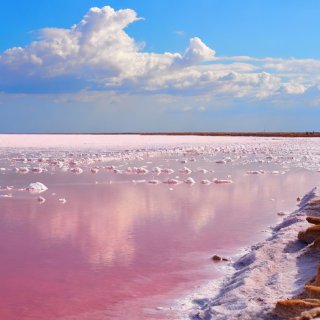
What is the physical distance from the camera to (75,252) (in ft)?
20.4

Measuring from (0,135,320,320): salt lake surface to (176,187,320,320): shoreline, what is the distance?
0.55 feet

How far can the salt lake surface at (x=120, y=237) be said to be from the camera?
4.70 metres

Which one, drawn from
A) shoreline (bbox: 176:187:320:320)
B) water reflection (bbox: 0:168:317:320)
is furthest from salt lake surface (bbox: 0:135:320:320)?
shoreline (bbox: 176:187:320:320)

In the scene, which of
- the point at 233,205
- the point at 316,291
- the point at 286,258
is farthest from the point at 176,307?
the point at 233,205

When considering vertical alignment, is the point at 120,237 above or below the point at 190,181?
below

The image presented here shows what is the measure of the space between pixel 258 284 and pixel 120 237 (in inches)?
99.7

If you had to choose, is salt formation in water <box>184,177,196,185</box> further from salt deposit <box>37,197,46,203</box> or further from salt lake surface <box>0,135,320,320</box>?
salt deposit <box>37,197,46,203</box>

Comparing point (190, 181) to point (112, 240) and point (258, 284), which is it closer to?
point (112, 240)

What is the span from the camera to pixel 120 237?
23.0 feet

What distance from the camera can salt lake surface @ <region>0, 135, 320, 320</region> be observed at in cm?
470

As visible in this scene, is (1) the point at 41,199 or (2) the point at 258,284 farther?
(1) the point at 41,199

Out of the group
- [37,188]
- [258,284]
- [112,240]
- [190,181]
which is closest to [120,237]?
[112,240]

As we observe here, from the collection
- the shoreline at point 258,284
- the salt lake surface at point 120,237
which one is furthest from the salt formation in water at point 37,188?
the shoreline at point 258,284

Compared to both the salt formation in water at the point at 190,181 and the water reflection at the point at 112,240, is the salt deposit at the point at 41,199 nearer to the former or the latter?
the water reflection at the point at 112,240
